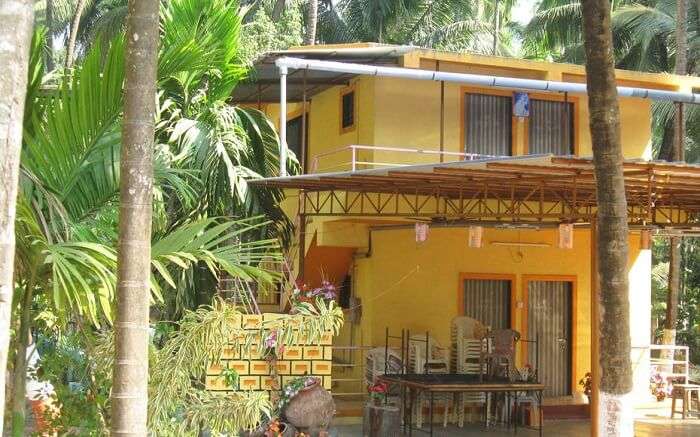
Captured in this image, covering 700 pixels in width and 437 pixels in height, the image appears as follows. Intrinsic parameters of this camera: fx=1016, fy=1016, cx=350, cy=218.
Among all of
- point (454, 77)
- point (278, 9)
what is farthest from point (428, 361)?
point (278, 9)

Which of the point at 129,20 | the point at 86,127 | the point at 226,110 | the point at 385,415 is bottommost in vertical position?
the point at 385,415

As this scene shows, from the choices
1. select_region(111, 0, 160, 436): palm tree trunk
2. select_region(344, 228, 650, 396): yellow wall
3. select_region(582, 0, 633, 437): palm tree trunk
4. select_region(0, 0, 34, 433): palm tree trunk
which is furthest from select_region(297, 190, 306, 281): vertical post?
select_region(0, 0, 34, 433): palm tree trunk

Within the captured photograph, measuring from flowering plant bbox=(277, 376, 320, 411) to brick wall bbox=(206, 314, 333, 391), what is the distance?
264 millimetres

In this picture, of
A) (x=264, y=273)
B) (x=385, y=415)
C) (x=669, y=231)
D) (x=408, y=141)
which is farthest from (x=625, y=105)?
(x=264, y=273)

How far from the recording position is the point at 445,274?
17.0m

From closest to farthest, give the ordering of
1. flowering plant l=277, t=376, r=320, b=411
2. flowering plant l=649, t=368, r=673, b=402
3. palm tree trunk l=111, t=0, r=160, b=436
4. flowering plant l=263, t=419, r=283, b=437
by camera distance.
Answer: palm tree trunk l=111, t=0, r=160, b=436 → flowering plant l=263, t=419, r=283, b=437 → flowering plant l=277, t=376, r=320, b=411 → flowering plant l=649, t=368, r=673, b=402

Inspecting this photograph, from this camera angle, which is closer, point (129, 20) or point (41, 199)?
point (129, 20)

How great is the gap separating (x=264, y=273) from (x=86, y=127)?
1408 millimetres

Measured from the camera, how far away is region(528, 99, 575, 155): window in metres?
17.5

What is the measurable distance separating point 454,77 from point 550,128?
3125 mm

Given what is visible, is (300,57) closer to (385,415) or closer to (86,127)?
(385,415)

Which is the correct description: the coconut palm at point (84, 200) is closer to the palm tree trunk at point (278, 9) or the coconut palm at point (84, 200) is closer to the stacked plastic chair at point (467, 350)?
the stacked plastic chair at point (467, 350)

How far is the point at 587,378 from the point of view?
54.9 feet

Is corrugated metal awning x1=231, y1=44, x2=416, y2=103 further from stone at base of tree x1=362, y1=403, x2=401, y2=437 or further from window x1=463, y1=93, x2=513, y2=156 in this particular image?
stone at base of tree x1=362, y1=403, x2=401, y2=437
